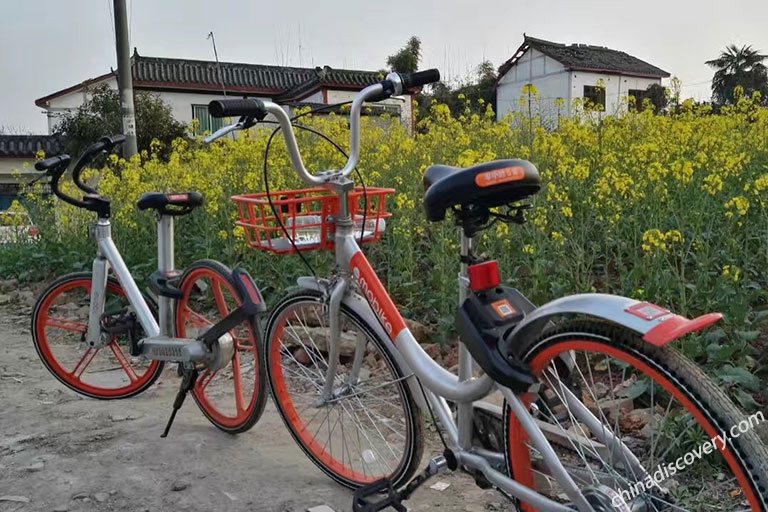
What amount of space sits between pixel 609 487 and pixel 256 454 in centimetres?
156

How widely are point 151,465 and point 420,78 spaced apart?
1750mm

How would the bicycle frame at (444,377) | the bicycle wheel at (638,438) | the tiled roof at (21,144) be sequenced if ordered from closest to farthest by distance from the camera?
the bicycle wheel at (638,438)
the bicycle frame at (444,377)
the tiled roof at (21,144)

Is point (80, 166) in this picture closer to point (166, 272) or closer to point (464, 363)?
point (166, 272)

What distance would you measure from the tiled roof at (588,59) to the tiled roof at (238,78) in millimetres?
6753

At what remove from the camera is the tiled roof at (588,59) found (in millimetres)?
26219

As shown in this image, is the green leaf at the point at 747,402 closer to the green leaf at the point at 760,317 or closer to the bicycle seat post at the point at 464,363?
the green leaf at the point at 760,317

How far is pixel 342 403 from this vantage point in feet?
7.98

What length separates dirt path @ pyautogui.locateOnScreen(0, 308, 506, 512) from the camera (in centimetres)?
236

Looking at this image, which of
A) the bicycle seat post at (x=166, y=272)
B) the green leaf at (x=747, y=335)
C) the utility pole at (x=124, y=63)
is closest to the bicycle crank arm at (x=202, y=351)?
the bicycle seat post at (x=166, y=272)

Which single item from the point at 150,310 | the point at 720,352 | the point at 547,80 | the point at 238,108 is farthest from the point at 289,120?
the point at 547,80

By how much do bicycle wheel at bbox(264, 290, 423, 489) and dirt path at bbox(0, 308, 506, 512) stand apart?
0.11 metres

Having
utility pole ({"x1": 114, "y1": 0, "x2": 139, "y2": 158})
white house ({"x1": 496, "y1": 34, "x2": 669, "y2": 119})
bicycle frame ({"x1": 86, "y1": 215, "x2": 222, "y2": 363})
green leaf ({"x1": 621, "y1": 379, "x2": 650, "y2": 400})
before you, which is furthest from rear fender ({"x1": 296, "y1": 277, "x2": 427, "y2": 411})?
white house ({"x1": 496, "y1": 34, "x2": 669, "y2": 119})

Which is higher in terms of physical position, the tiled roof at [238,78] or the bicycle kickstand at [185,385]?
the tiled roof at [238,78]

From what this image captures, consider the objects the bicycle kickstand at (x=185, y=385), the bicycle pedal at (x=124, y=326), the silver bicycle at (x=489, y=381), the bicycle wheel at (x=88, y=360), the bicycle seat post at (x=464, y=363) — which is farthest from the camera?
the bicycle wheel at (x=88, y=360)
